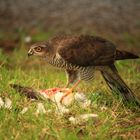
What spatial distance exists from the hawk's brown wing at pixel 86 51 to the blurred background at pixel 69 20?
13.4ft

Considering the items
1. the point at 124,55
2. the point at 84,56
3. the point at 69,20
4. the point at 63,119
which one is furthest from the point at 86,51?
the point at 69,20

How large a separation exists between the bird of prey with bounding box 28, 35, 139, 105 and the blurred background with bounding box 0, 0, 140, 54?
4.04 metres

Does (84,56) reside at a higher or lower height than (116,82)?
higher

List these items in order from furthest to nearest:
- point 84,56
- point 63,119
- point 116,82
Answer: point 116,82 → point 84,56 → point 63,119

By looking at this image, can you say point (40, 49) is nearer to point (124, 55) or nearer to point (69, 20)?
point (124, 55)

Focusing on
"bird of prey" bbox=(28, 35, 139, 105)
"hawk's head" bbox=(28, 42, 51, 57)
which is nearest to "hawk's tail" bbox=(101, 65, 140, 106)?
"bird of prey" bbox=(28, 35, 139, 105)

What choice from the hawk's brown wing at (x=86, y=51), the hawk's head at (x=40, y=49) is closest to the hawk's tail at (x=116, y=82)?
the hawk's brown wing at (x=86, y=51)

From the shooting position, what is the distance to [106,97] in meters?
7.31

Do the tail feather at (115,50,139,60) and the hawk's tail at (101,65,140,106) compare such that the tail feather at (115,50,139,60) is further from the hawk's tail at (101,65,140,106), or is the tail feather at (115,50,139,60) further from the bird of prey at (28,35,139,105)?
the hawk's tail at (101,65,140,106)

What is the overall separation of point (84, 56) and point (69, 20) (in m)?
6.86

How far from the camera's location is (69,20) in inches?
556

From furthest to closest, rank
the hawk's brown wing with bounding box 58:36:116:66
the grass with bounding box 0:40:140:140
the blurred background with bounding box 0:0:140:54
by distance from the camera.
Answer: the blurred background with bounding box 0:0:140:54 → the hawk's brown wing with bounding box 58:36:116:66 → the grass with bounding box 0:40:140:140

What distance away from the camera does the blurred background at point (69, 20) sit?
12.5m

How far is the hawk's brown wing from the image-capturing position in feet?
23.8
